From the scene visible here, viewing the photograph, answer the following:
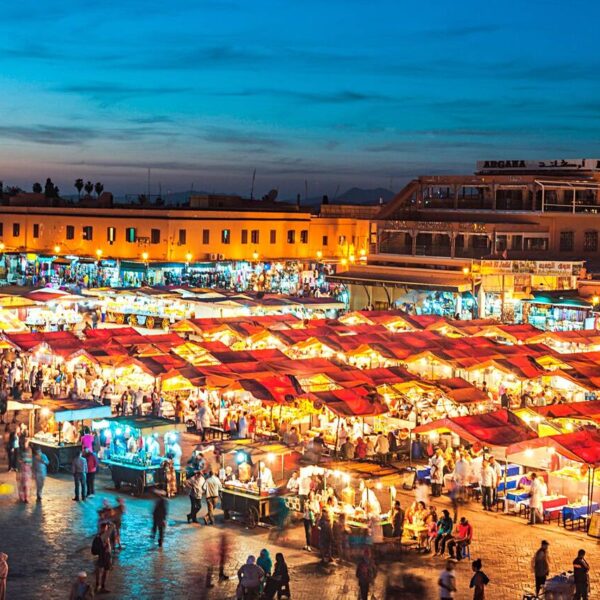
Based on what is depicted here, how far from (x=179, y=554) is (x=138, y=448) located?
4821 mm

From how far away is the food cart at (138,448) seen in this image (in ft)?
68.2

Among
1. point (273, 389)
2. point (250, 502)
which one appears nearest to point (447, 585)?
point (250, 502)

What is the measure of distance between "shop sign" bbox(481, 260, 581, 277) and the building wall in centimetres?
1806

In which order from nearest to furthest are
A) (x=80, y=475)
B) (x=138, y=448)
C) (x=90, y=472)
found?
(x=80, y=475), (x=90, y=472), (x=138, y=448)

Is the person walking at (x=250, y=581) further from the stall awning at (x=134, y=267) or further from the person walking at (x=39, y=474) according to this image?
the stall awning at (x=134, y=267)

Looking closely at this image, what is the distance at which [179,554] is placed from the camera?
17078 millimetres

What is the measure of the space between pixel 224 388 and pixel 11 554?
10.1m

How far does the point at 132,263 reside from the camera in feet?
196

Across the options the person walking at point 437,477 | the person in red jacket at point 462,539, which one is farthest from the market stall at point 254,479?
the person in red jacket at point 462,539

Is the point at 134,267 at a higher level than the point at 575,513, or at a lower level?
higher

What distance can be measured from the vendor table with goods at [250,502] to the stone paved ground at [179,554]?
30 cm

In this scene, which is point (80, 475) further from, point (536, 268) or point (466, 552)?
point (536, 268)

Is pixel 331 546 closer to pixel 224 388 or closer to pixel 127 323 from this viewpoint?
pixel 224 388

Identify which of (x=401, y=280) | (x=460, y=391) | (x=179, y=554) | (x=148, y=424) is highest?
(x=401, y=280)
